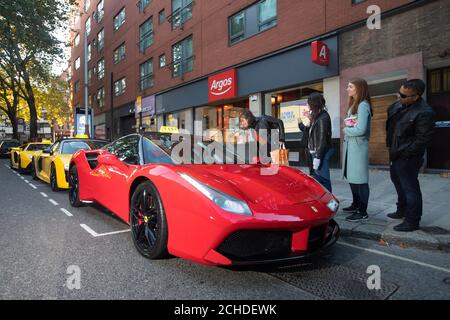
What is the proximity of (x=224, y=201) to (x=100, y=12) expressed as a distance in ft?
114

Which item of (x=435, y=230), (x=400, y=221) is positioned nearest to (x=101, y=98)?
(x=400, y=221)

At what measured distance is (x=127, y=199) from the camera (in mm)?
3607

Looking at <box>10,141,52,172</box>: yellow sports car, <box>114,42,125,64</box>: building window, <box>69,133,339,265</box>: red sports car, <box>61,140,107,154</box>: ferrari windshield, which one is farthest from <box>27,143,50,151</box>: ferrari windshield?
<box>114,42,125,64</box>: building window

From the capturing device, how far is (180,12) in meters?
18.4

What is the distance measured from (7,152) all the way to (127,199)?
24861 mm

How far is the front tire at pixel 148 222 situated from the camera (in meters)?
2.90

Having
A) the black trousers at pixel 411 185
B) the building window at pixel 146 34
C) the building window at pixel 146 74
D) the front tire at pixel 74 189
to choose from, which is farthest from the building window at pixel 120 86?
the black trousers at pixel 411 185

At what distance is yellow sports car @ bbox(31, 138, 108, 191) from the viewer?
727cm

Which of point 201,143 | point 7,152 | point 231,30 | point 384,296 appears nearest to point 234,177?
point 201,143

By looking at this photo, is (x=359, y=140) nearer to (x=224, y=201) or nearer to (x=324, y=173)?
(x=324, y=173)

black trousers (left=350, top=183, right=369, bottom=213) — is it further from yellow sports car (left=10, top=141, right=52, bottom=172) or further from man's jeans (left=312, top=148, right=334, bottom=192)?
yellow sports car (left=10, top=141, right=52, bottom=172)

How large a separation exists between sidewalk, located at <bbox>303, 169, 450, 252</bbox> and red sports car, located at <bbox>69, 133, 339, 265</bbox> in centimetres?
114

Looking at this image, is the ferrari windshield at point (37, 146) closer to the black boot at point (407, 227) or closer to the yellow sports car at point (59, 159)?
the yellow sports car at point (59, 159)
